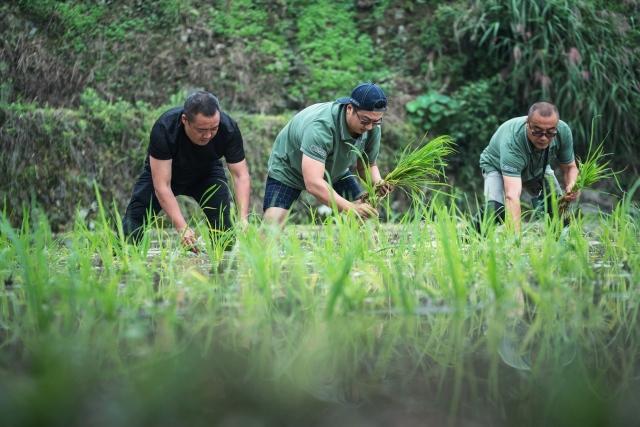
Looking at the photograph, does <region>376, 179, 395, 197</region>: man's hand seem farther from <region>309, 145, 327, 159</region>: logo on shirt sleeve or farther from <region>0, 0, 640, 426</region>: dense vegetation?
<region>309, 145, 327, 159</region>: logo on shirt sleeve

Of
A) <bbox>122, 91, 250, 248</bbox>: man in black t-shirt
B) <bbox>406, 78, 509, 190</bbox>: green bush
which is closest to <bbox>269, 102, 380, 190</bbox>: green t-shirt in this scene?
<bbox>122, 91, 250, 248</bbox>: man in black t-shirt

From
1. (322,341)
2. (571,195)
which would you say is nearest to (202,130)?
(571,195)

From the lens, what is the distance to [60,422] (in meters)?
1.23

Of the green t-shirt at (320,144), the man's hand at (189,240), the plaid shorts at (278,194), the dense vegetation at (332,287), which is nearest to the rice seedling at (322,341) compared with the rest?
the dense vegetation at (332,287)

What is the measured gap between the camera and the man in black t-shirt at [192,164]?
14.5 feet

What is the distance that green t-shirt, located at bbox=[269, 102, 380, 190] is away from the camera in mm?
4660

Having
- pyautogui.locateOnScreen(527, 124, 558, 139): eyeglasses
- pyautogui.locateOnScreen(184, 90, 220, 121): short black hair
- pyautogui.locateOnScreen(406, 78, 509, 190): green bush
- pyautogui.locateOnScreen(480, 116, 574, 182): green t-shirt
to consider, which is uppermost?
pyautogui.locateOnScreen(184, 90, 220, 121): short black hair

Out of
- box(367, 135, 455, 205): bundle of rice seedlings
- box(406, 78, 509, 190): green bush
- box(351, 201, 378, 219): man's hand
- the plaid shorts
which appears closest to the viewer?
box(351, 201, 378, 219): man's hand

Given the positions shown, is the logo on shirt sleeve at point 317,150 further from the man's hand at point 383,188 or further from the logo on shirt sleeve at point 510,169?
the logo on shirt sleeve at point 510,169

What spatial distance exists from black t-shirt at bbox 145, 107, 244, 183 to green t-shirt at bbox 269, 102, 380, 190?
315mm

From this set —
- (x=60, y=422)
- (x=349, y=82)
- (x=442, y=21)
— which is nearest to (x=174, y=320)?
(x=60, y=422)

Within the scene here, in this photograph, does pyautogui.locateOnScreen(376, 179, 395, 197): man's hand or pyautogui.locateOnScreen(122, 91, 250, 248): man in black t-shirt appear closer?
pyautogui.locateOnScreen(122, 91, 250, 248): man in black t-shirt

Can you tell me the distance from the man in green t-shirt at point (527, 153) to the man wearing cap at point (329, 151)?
33.2 inches

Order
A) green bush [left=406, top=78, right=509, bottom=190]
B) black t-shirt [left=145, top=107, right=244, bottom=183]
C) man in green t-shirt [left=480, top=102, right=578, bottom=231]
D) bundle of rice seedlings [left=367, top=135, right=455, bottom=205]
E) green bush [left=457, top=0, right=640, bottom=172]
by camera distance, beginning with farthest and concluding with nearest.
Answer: green bush [left=406, top=78, right=509, bottom=190], green bush [left=457, top=0, right=640, bottom=172], man in green t-shirt [left=480, top=102, right=578, bottom=231], black t-shirt [left=145, top=107, right=244, bottom=183], bundle of rice seedlings [left=367, top=135, right=455, bottom=205]
